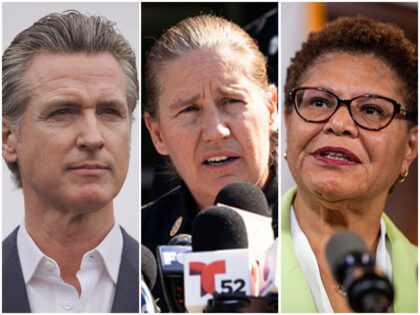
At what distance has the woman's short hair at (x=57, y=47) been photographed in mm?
3852

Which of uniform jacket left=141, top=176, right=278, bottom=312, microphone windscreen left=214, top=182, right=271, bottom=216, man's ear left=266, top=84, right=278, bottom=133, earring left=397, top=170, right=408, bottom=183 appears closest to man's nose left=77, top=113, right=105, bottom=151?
uniform jacket left=141, top=176, right=278, bottom=312

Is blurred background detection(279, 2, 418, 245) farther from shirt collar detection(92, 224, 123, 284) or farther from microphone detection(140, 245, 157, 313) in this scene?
shirt collar detection(92, 224, 123, 284)

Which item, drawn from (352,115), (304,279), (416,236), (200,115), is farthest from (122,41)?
(416,236)

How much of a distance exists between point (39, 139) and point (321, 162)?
1.53 metres

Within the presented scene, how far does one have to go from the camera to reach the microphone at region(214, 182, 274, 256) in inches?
138

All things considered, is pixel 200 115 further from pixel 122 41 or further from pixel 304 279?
pixel 304 279

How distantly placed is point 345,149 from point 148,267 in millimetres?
1265

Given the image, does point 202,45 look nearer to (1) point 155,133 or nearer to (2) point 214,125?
(2) point 214,125

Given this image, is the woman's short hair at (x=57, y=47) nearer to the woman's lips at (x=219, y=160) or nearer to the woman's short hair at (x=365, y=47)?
the woman's lips at (x=219, y=160)

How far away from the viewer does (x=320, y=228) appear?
3689mm

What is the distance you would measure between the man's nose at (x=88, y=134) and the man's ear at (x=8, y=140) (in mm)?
382

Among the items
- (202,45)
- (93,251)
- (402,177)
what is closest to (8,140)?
(93,251)

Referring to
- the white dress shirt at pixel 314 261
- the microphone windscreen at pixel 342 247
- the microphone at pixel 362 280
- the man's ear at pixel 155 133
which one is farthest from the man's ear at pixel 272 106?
the microphone at pixel 362 280

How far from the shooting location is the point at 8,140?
3881 millimetres
